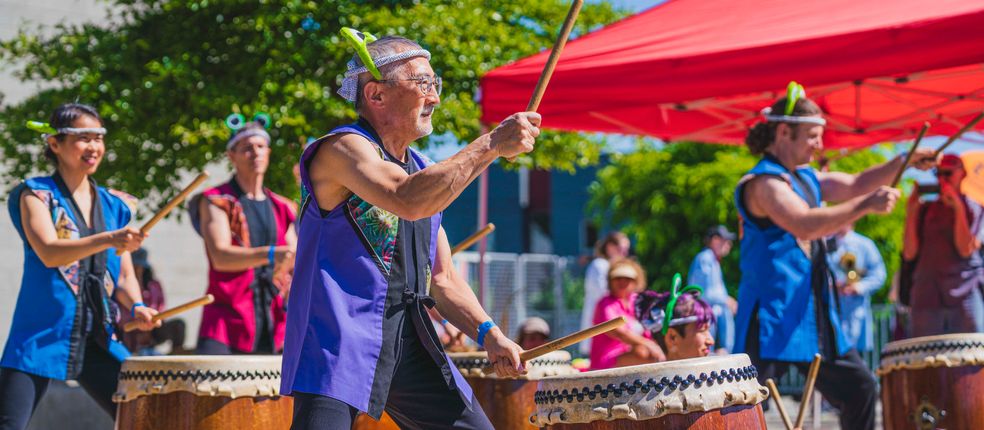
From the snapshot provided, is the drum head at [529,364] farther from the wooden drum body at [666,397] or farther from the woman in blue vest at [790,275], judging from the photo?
the wooden drum body at [666,397]

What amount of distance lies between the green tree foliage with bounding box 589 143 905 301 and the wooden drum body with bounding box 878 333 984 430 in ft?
40.9

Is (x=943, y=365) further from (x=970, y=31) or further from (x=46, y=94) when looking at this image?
(x=46, y=94)

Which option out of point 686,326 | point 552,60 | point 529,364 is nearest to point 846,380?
point 686,326

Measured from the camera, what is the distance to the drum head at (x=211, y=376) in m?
3.75

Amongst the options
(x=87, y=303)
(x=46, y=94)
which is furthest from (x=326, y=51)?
(x=87, y=303)

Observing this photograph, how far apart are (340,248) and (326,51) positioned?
5.30m

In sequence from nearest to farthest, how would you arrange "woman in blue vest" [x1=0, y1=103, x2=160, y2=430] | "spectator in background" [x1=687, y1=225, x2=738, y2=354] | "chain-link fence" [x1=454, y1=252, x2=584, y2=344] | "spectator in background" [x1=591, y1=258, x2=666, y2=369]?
"woman in blue vest" [x1=0, y1=103, x2=160, y2=430] → "spectator in background" [x1=591, y1=258, x2=666, y2=369] → "spectator in background" [x1=687, y1=225, x2=738, y2=354] → "chain-link fence" [x1=454, y1=252, x2=584, y2=344]

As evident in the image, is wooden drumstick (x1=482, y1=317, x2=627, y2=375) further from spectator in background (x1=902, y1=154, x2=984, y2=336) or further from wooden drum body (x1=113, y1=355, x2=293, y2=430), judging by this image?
spectator in background (x1=902, y1=154, x2=984, y2=336)

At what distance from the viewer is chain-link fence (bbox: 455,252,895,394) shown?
13562 millimetres

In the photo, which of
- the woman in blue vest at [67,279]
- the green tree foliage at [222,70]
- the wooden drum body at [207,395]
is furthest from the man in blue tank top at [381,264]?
the green tree foliage at [222,70]

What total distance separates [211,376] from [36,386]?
91cm

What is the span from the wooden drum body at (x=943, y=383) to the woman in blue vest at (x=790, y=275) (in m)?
0.14

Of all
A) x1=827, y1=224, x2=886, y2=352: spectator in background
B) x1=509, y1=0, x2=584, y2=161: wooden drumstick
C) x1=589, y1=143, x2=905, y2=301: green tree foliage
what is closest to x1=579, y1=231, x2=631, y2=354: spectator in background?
x1=827, y1=224, x2=886, y2=352: spectator in background

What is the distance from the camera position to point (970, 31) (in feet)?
16.4
